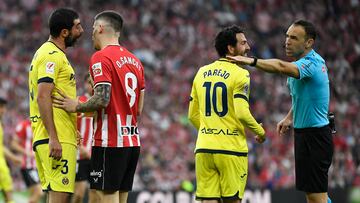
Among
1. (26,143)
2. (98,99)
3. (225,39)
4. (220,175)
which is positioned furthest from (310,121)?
(26,143)

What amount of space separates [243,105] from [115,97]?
4.70 feet

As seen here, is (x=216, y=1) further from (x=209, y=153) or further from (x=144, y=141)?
(x=209, y=153)

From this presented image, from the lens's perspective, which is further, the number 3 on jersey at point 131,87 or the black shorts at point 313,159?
the black shorts at point 313,159

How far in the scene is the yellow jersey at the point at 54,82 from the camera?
8117mm

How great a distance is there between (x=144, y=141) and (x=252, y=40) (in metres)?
6.22

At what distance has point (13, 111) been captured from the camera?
21.0 metres

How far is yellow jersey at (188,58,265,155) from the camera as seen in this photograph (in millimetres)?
8914

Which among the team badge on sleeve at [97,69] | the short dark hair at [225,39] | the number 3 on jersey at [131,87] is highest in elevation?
the short dark hair at [225,39]

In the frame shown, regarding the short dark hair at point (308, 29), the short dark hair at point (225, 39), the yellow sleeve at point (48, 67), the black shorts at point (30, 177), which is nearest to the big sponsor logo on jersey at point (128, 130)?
the yellow sleeve at point (48, 67)

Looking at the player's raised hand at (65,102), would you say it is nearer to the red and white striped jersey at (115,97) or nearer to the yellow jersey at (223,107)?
the red and white striped jersey at (115,97)

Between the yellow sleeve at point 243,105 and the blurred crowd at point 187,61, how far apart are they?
34.0ft

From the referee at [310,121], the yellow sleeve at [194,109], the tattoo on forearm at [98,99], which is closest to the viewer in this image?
the tattoo on forearm at [98,99]

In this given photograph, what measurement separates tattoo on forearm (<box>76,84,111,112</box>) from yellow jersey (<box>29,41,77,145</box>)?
35 centimetres

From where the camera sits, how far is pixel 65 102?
8102 millimetres
